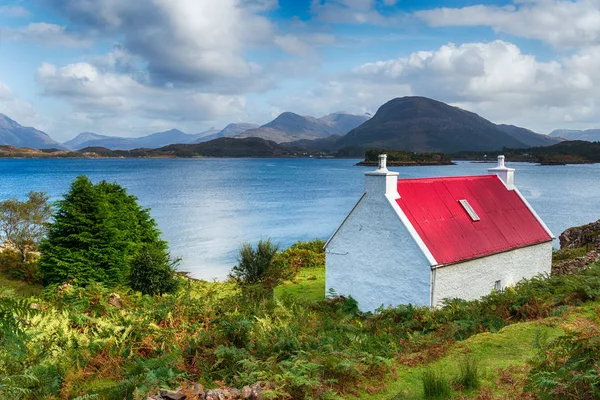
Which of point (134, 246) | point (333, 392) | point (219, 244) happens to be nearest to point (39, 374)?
point (333, 392)

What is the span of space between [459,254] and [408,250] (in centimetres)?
233

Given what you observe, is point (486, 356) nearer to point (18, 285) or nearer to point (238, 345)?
point (238, 345)

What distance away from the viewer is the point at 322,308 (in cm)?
1872

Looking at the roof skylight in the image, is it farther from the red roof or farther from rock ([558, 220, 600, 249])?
rock ([558, 220, 600, 249])

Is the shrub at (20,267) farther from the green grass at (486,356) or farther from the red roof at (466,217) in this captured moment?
the green grass at (486,356)

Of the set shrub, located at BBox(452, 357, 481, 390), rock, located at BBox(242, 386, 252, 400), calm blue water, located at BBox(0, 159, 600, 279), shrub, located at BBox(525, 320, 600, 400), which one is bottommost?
calm blue water, located at BBox(0, 159, 600, 279)

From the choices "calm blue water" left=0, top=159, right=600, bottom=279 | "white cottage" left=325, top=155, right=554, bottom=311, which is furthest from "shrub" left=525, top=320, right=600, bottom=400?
"calm blue water" left=0, top=159, right=600, bottom=279

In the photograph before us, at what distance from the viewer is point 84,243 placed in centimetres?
2275

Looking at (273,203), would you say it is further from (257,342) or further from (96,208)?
(257,342)

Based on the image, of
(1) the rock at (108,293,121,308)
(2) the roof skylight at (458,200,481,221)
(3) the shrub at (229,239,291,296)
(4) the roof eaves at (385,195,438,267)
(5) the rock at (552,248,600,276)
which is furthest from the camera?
(3) the shrub at (229,239,291,296)

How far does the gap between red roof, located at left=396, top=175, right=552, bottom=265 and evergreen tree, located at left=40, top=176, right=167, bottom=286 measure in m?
14.4

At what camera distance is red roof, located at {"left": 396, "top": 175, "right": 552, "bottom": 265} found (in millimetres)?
18328

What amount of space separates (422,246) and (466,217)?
14.6ft

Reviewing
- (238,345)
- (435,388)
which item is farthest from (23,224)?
(435,388)
